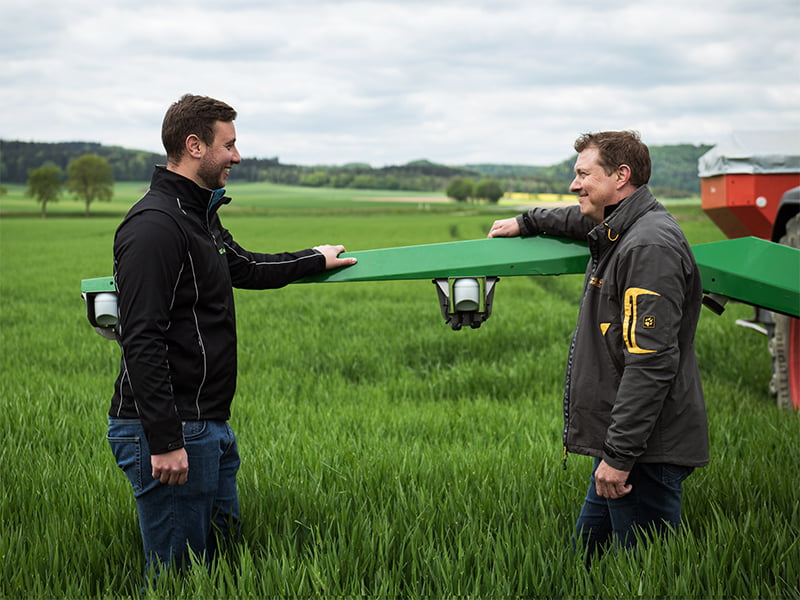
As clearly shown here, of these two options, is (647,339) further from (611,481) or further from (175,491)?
(175,491)

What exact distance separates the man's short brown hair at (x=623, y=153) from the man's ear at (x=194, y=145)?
1.50m

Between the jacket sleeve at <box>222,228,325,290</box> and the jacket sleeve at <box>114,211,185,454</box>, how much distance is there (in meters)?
0.77

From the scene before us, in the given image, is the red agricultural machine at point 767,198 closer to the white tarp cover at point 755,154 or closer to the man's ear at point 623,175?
Answer: the white tarp cover at point 755,154

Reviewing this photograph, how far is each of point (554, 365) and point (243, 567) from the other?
17.4ft

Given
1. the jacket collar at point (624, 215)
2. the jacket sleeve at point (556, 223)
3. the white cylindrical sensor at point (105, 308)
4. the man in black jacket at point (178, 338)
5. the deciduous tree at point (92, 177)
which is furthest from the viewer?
the deciduous tree at point (92, 177)

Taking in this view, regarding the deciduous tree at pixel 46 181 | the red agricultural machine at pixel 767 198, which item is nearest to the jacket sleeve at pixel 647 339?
the red agricultural machine at pixel 767 198

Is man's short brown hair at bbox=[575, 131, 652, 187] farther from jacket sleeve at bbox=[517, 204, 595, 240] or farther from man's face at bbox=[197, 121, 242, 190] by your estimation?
man's face at bbox=[197, 121, 242, 190]

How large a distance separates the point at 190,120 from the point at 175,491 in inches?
56.3

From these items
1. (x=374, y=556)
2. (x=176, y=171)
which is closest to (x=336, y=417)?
(x=374, y=556)

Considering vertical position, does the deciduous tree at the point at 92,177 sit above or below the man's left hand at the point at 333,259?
above

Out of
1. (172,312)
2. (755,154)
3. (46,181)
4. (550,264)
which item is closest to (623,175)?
(550,264)

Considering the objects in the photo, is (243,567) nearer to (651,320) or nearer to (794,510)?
(651,320)

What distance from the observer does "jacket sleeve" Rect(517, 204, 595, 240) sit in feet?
11.2

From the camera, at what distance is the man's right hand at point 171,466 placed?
2.80m
